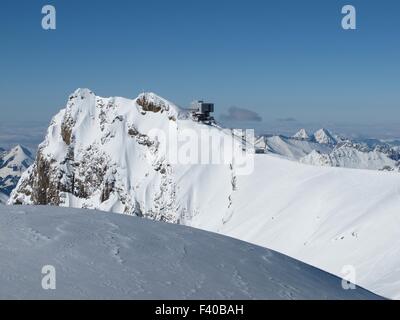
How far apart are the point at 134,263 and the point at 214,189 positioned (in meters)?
83.7

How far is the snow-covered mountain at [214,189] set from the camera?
43469mm

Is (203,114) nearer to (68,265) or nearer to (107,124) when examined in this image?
(107,124)

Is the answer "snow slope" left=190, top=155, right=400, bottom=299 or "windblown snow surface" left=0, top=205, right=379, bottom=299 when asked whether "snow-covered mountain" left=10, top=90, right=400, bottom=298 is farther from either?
"windblown snow surface" left=0, top=205, right=379, bottom=299

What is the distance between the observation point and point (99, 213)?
15.5m

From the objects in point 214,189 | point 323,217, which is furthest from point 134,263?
point 214,189

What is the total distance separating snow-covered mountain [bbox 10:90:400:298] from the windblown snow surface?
45.3ft

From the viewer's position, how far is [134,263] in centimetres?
1152

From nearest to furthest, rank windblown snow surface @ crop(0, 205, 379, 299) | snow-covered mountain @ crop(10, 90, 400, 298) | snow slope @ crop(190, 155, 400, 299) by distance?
windblown snow surface @ crop(0, 205, 379, 299) < snow slope @ crop(190, 155, 400, 299) < snow-covered mountain @ crop(10, 90, 400, 298)

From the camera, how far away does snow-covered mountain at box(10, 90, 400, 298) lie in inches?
1711

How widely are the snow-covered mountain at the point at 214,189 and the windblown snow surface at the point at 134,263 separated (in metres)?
13.8

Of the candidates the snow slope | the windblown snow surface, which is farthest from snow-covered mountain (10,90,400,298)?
the windblown snow surface

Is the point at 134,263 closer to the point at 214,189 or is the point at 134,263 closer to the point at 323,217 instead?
the point at 323,217

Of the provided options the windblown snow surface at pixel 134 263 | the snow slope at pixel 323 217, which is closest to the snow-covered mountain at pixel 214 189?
→ the snow slope at pixel 323 217
